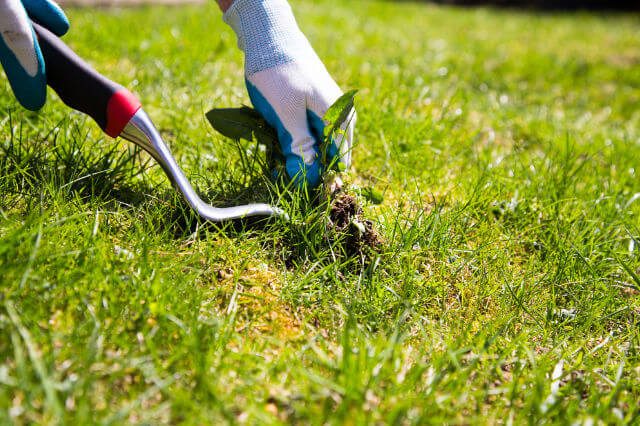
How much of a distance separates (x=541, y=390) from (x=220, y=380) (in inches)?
30.9

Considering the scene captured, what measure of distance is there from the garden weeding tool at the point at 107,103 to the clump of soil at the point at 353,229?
298mm

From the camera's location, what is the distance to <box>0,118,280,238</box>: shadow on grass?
1.50 m

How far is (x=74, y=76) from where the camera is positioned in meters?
1.44

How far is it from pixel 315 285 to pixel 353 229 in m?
0.26

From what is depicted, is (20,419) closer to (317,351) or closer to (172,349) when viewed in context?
(172,349)

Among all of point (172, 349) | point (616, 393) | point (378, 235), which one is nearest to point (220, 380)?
point (172, 349)

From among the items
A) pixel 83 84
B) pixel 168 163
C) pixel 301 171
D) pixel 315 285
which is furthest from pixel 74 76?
pixel 315 285

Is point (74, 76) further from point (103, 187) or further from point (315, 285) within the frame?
point (315, 285)

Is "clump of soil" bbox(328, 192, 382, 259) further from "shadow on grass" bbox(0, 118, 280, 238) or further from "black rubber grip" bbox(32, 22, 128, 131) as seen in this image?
"black rubber grip" bbox(32, 22, 128, 131)

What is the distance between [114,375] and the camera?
103 centimetres

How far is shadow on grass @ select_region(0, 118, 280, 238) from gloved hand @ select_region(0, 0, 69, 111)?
0.78ft

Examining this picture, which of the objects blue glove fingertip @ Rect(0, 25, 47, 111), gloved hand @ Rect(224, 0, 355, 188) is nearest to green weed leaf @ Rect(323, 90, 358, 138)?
gloved hand @ Rect(224, 0, 355, 188)

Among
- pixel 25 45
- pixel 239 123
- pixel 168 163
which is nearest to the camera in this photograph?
pixel 25 45

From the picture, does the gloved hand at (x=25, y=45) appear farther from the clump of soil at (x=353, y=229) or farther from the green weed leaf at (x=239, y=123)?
the clump of soil at (x=353, y=229)
